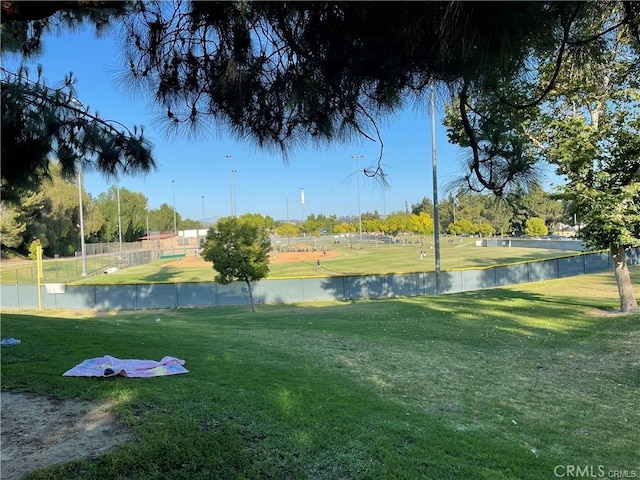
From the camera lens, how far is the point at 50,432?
347 centimetres

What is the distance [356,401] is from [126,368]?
2.76 metres

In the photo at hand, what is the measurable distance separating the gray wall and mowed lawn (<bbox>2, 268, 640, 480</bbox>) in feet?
38.0

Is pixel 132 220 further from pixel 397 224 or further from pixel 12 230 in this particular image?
pixel 397 224

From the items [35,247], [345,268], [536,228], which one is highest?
[536,228]

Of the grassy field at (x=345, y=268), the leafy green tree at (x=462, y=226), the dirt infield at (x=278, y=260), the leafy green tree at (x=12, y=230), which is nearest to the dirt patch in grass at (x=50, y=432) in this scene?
the grassy field at (x=345, y=268)

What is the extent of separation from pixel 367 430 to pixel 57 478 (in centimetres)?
240

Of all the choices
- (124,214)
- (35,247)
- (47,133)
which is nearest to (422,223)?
(124,214)

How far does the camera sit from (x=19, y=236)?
51.0m

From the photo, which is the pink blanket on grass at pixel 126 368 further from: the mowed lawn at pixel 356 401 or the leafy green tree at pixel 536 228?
the leafy green tree at pixel 536 228

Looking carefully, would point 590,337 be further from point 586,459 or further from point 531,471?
point 531,471

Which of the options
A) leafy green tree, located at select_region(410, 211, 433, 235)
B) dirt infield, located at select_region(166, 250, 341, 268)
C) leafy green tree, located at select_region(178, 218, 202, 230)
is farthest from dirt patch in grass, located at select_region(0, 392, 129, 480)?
leafy green tree, located at select_region(178, 218, 202, 230)

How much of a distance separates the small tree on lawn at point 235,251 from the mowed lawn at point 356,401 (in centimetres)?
815

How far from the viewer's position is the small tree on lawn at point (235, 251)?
19.1m

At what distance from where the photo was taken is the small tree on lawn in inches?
752
